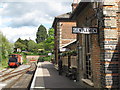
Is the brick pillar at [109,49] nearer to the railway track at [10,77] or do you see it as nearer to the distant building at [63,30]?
the railway track at [10,77]

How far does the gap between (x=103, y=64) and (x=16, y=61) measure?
2802 centimetres

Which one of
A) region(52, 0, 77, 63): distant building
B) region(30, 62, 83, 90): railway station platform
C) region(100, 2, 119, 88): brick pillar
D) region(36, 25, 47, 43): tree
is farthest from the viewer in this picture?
region(36, 25, 47, 43): tree

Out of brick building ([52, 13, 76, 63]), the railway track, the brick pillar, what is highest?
brick building ([52, 13, 76, 63])

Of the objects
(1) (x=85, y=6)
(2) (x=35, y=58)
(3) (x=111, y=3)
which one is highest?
(1) (x=85, y=6)

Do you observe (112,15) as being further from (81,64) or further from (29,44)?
(29,44)

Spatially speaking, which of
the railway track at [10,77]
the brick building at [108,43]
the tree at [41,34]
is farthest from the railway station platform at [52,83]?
the tree at [41,34]

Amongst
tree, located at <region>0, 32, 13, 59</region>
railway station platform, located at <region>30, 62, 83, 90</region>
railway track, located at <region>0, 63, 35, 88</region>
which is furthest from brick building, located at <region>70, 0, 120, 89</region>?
tree, located at <region>0, 32, 13, 59</region>

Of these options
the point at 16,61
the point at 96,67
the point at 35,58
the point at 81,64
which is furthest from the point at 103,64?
the point at 35,58

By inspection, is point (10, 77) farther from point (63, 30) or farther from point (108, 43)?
point (108, 43)

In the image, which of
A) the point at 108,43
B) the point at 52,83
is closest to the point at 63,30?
the point at 52,83

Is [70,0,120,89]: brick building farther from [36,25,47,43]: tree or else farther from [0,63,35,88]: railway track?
[36,25,47,43]: tree

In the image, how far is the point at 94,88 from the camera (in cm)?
666

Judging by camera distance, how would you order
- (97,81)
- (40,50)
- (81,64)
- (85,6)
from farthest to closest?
(40,50)
(81,64)
(85,6)
(97,81)

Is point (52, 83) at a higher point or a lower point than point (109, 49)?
lower
